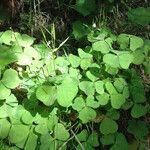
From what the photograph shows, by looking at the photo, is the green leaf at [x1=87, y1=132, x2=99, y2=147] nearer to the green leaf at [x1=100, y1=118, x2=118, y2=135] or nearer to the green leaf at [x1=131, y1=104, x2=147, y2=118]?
the green leaf at [x1=100, y1=118, x2=118, y2=135]

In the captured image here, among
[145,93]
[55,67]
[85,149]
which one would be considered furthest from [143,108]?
[55,67]

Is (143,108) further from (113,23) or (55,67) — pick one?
(113,23)

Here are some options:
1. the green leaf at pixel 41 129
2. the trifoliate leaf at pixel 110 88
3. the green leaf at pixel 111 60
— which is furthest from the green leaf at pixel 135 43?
the green leaf at pixel 41 129

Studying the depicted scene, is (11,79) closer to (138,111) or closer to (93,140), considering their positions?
(93,140)

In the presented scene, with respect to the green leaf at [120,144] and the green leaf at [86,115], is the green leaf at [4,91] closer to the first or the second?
the green leaf at [86,115]

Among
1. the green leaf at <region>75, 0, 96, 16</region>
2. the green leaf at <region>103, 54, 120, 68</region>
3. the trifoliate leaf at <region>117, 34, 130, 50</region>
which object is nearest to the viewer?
the green leaf at <region>103, 54, 120, 68</region>

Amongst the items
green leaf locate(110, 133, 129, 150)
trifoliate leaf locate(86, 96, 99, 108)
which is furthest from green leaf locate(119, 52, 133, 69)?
green leaf locate(110, 133, 129, 150)

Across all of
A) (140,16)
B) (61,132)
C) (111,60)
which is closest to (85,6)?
(140,16)
